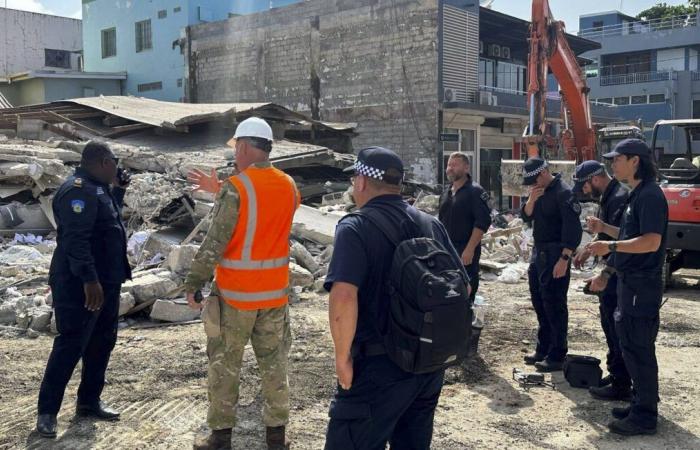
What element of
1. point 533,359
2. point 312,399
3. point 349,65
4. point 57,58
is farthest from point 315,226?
point 57,58

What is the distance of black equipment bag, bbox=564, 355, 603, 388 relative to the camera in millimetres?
5266

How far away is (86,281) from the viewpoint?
4047 millimetres

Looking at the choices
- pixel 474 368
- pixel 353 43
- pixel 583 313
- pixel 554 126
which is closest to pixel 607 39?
pixel 353 43

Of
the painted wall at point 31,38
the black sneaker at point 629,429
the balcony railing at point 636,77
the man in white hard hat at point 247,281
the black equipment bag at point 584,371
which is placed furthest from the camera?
the balcony railing at point 636,77

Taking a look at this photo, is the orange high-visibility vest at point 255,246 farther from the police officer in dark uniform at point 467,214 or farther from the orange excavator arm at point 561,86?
the orange excavator arm at point 561,86

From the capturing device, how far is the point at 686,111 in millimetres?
38250

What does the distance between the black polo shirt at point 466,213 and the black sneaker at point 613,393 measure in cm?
166

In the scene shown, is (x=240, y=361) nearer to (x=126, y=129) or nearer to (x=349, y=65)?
(x=126, y=129)

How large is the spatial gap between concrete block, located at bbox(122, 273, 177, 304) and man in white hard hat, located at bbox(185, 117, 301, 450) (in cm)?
386

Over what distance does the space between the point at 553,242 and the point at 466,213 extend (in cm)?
80

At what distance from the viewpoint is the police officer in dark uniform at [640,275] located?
4160 mm

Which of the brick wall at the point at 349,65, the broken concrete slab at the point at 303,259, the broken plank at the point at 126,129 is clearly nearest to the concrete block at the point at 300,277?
the broken concrete slab at the point at 303,259

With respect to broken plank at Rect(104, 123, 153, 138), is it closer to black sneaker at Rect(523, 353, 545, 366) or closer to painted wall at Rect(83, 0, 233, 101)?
painted wall at Rect(83, 0, 233, 101)

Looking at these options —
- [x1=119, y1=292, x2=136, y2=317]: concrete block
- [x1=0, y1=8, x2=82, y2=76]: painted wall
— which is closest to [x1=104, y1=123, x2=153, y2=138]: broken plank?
[x1=119, y1=292, x2=136, y2=317]: concrete block
